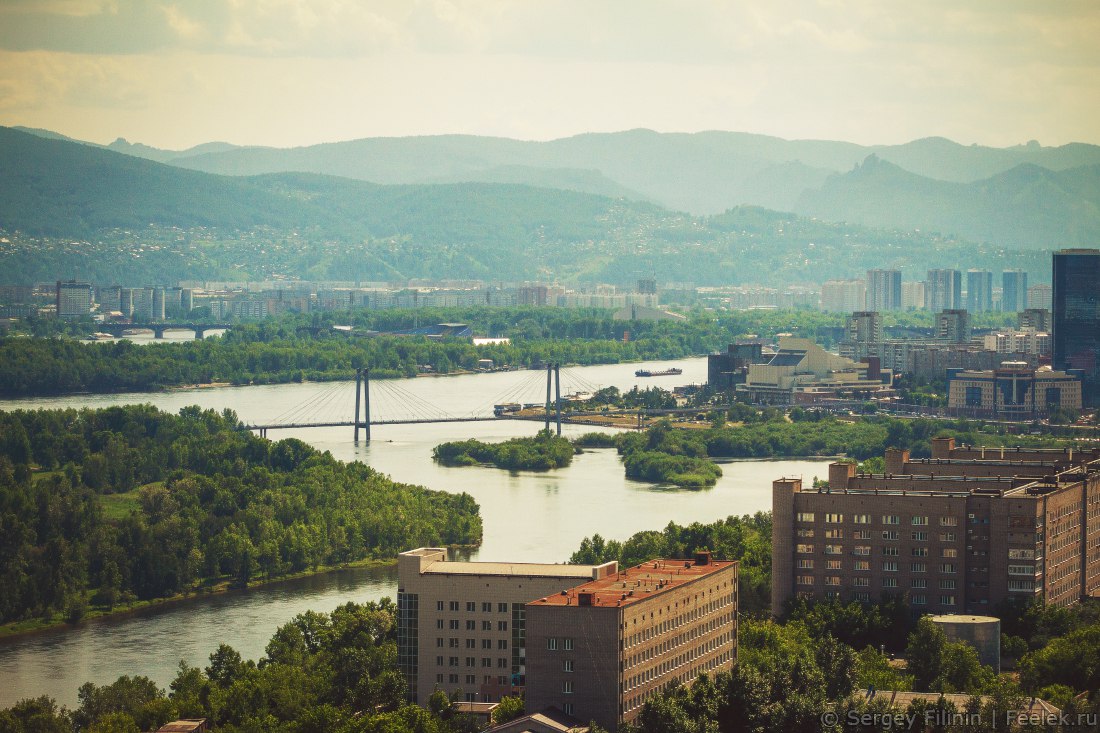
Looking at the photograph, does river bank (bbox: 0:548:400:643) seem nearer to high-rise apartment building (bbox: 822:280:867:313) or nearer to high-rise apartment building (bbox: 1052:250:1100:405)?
high-rise apartment building (bbox: 1052:250:1100:405)

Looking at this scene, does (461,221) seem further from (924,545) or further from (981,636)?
(981,636)

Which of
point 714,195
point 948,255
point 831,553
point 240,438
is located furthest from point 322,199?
point 831,553

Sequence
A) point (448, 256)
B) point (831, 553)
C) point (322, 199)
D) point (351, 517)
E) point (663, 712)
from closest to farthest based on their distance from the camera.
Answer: point (663, 712) → point (831, 553) → point (351, 517) → point (448, 256) → point (322, 199)

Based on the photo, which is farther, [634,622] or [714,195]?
[714,195]

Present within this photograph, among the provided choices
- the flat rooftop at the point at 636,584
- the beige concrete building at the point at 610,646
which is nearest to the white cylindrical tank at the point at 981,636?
the flat rooftop at the point at 636,584

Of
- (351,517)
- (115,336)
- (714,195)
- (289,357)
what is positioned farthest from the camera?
(714,195)

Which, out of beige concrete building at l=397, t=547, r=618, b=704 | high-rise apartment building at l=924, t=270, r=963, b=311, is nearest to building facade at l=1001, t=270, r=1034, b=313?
high-rise apartment building at l=924, t=270, r=963, b=311

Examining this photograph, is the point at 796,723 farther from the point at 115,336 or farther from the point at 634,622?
the point at 115,336
